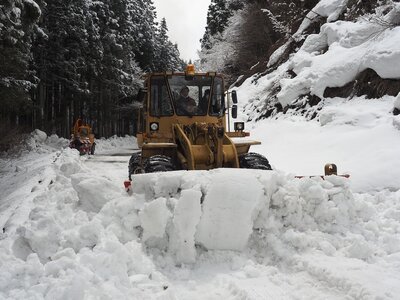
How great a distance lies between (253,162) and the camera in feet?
23.4

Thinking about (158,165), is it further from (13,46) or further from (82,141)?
(82,141)

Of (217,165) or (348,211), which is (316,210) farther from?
(217,165)

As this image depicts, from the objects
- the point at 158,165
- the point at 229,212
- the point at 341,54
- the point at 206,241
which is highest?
the point at 341,54

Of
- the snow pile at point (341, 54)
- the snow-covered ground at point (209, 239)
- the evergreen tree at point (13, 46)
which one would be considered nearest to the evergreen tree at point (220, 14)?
the snow pile at point (341, 54)

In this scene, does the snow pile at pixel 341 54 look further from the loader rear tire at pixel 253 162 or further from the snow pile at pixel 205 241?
the snow pile at pixel 205 241

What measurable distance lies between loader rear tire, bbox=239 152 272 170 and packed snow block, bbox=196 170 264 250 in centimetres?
194

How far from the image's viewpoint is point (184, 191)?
483 cm

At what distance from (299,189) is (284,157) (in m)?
5.91

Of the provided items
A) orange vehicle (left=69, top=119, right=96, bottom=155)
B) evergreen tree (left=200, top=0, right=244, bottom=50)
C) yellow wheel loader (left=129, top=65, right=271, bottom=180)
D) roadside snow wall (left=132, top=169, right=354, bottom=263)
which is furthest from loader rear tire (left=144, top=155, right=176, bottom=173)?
evergreen tree (left=200, top=0, right=244, bottom=50)

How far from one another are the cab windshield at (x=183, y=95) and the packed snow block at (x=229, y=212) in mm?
3436

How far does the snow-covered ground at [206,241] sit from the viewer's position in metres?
3.57

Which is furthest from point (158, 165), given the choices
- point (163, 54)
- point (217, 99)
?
point (163, 54)

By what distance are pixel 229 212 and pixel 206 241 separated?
424 mm

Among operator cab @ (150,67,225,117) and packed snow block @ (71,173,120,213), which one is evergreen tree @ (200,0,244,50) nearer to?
operator cab @ (150,67,225,117)
